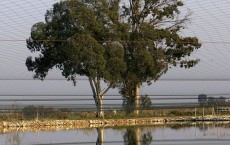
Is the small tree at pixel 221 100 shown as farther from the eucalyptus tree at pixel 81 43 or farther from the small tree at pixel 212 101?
the eucalyptus tree at pixel 81 43

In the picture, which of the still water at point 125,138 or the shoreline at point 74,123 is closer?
the still water at point 125,138

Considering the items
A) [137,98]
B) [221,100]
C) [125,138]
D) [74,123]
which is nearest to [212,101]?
[221,100]

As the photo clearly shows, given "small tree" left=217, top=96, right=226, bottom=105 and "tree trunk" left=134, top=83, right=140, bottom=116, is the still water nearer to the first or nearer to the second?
"small tree" left=217, top=96, right=226, bottom=105

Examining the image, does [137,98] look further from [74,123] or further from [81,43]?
[74,123]

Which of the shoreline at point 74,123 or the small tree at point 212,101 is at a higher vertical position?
the small tree at point 212,101

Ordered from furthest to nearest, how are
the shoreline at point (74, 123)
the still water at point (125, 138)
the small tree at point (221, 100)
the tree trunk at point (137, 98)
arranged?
the tree trunk at point (137, 98) → the small tree at point (221, 100) → the shoreline at point (74, 123) → the still water at point (125, 138)

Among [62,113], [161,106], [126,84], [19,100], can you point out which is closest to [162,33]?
[126,84]

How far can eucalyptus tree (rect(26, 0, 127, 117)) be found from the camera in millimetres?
30031

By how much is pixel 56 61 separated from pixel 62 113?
20.9 ft

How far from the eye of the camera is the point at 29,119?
23.5 meters

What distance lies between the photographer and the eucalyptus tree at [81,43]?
98.5 feet

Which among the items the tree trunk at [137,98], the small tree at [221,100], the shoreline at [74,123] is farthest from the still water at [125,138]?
the tree trunk at [137,98]

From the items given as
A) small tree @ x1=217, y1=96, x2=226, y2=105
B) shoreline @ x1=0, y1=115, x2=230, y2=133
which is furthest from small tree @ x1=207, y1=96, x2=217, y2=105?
shoreline @ x1=0, y1=115, x2=230, y2=133

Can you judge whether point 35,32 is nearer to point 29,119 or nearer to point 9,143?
point 29,119
